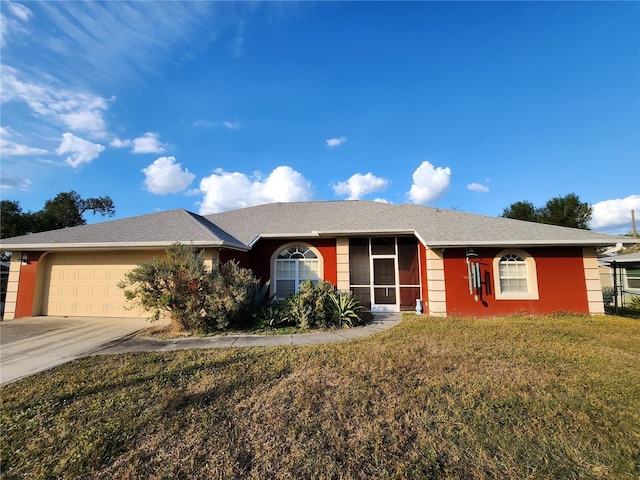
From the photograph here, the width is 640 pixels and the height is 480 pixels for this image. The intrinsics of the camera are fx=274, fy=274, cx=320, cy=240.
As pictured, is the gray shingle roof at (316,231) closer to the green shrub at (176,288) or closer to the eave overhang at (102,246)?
the eave overhang at (102,246)

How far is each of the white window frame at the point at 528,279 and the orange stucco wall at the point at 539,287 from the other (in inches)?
4.3

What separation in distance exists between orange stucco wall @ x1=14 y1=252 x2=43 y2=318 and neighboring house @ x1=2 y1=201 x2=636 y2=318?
0.04 metres

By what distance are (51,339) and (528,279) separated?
15.4m

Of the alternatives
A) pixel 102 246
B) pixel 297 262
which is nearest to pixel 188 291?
pixel 102 246

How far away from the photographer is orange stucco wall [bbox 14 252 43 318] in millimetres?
10664

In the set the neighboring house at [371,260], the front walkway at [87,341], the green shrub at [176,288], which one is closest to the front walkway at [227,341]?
the front walkway at [87,341]

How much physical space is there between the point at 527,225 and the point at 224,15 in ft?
43.8

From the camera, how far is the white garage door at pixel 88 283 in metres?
10.6

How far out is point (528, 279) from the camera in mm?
10086

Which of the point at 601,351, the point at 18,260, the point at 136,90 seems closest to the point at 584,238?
the point at 601,351

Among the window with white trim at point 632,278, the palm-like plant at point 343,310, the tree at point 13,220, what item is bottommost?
the palm-like plant at point 343,310

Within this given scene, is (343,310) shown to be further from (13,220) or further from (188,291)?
(13,220)

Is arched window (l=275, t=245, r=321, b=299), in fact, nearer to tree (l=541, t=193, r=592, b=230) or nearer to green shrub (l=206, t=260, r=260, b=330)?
green shrub (l=206, t=260, r=260, b=330)

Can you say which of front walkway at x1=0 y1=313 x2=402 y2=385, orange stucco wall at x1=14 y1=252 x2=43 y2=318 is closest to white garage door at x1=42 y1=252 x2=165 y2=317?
orange stucco wall at x1=14 y1=252 x2=43 y2=318
